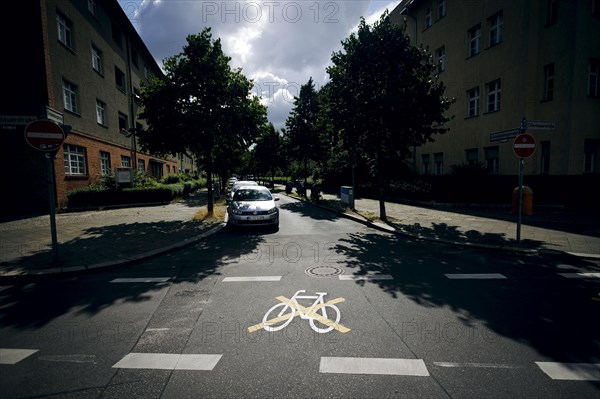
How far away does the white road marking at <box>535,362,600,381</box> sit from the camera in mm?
2670

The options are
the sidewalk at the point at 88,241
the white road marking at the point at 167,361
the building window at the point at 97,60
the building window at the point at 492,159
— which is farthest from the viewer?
the building window at the point at 97,60

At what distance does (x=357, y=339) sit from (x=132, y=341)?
8.28 ft

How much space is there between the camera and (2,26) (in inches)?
538

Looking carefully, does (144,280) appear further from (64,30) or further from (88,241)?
(64,30)

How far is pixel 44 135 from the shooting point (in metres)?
5.89

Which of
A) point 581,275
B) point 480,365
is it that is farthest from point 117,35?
point 581,275

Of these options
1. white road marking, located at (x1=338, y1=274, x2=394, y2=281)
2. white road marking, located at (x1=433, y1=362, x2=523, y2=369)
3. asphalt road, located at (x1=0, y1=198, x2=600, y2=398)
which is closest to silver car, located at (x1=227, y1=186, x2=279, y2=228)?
asphalt road, located at (x1=0, y1=198, x2=600, y2=398)

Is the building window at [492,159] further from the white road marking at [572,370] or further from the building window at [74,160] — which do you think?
the building window at [74,160]

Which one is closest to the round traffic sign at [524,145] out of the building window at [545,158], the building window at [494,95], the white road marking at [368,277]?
the white road marking at [368,277]

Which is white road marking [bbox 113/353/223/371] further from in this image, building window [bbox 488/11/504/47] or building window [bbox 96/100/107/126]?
building window [bbox 488/11/504/47]

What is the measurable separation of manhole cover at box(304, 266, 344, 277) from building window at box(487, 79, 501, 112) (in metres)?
17.0

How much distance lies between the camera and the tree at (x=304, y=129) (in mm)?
25891

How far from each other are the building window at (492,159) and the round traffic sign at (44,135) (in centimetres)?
1927

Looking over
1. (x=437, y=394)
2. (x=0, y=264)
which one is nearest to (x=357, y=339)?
(x=437, y=394)
